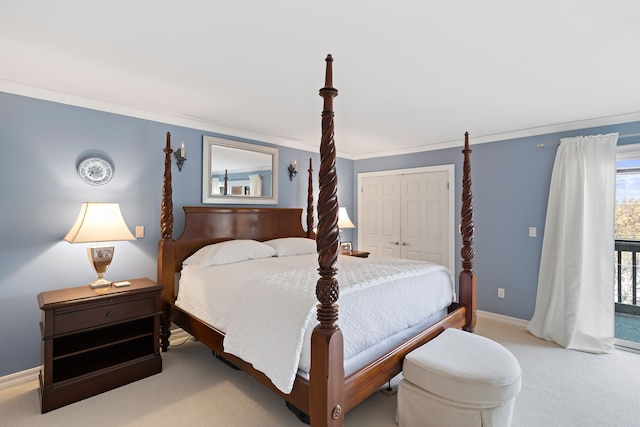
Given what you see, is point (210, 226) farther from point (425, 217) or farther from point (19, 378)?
point (425, 217)

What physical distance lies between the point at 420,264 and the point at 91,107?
327 centimetres

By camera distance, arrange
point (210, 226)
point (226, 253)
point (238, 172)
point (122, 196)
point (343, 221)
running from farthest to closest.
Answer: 1. point (343, 221)
2. point (238, 172)
3. point (210, 226)
4. point (226, 253)
5. point (122, 196)

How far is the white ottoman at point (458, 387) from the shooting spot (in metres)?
1.77

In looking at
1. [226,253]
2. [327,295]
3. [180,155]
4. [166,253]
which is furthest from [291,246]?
[327,295]

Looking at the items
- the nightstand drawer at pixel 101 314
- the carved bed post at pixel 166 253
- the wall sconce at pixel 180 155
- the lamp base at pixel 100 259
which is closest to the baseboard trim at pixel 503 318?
the carved bed post at pixel 166 253

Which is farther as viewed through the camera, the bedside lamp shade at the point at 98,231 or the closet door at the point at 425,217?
the closet door at the point at 425,217

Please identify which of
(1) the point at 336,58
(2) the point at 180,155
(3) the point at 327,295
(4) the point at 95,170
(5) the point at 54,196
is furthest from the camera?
(2) the point at 180,155

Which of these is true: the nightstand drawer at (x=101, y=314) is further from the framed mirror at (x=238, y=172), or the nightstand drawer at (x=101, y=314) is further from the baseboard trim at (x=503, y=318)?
the baseboard trim at (x=503, y=318)

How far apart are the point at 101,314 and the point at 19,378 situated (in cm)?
91

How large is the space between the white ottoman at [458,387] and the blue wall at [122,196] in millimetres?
2193

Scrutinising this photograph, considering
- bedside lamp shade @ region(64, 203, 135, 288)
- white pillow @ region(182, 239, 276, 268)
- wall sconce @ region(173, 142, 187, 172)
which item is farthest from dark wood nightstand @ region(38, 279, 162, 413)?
wall sconce @ region(173, 142, 187, 172)

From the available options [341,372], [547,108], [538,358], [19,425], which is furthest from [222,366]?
[547,108]

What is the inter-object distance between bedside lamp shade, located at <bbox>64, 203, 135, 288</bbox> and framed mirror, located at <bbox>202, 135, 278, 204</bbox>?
3.56 ft

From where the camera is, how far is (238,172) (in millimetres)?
3854
